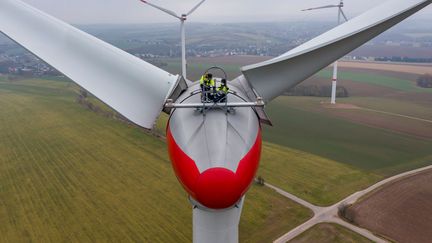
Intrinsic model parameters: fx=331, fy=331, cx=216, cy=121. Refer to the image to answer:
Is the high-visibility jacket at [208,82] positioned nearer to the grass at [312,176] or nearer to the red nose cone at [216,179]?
the red nose cone at [216,179]

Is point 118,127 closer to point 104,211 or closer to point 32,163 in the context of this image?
point 32,163

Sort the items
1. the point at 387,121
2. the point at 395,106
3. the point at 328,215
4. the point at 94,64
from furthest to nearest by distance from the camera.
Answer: the point at 395,106, the point at 387,121, the point at 328,215, the point at 94,64

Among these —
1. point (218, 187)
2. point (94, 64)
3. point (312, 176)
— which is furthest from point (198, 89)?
point (312, 176)

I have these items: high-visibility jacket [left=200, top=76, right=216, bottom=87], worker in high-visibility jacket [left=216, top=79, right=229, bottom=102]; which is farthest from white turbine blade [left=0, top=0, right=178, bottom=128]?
worker in high-visibility jacket [left=216, top=79, right=229, bottom=102]

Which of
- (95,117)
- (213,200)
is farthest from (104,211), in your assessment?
(95,117)

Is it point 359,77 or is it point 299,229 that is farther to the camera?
point 359,77

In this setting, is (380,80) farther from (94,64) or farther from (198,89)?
(94,64)

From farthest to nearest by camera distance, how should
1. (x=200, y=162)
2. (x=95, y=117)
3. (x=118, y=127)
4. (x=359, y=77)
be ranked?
(x=359, y=77), (x=95, y=117), (x=118, y=127), (x=200, y=162)
